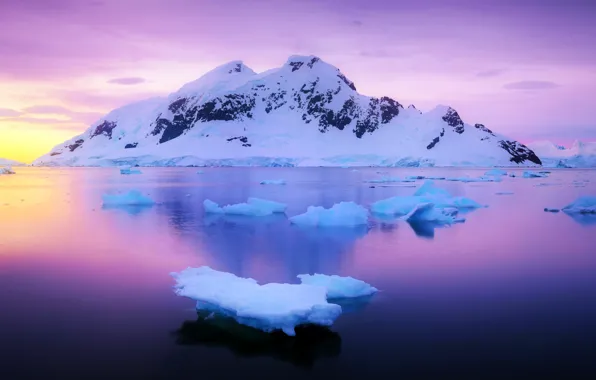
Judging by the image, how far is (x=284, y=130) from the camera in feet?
516

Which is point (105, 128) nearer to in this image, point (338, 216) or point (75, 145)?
point (75, 145)

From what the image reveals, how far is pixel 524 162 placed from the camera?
147 m

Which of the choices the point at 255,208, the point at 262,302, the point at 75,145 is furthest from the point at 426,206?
the point at 75,145

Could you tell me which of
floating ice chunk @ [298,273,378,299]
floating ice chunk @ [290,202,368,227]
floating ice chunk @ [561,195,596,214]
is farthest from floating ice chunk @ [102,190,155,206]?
floating ice chunk @ [561,195,596,214]

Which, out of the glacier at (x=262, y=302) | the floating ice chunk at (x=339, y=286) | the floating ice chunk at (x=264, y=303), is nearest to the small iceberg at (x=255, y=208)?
the floating ice chunk at (x=339, y=286)

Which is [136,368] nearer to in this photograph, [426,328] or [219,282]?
[219,282]

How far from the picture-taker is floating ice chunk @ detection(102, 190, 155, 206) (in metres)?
24.2

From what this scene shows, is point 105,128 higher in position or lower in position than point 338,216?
higher

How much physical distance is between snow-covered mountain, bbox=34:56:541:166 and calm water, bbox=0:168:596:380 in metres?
103

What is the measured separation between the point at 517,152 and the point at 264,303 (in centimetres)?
15566

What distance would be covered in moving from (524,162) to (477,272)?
150 metres

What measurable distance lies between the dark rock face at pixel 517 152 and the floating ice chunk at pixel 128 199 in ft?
432

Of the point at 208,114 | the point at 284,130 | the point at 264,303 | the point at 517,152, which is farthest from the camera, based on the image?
the point at 208,114

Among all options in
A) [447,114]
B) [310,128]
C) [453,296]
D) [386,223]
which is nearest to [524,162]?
[447,114]
